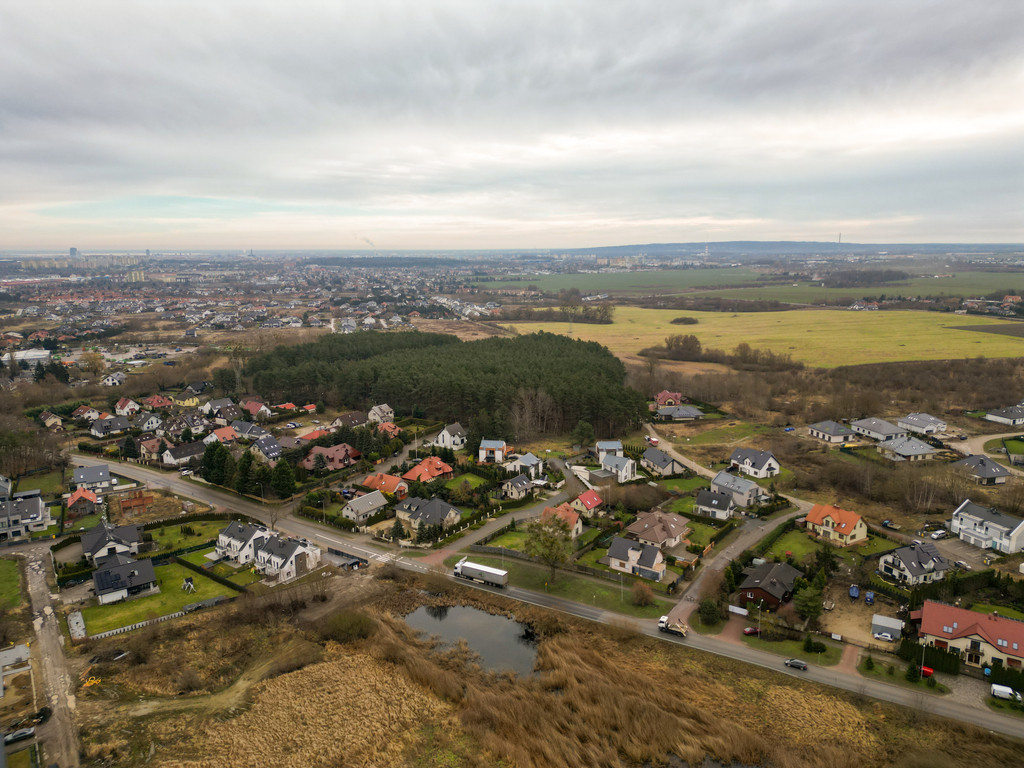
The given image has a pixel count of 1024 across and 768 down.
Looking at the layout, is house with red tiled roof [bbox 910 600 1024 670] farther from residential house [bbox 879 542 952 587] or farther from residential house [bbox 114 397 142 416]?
residential house [bbox 114 397 142 416]

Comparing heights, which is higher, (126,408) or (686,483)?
(126,408)

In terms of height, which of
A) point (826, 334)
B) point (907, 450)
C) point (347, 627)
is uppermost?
point (826, 334)

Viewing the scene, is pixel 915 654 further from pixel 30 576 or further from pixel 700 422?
pixel 30 576

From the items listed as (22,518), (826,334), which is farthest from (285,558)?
(826,334)

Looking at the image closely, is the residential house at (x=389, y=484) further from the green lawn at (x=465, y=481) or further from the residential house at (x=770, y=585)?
the residential house at (x=770, y=585)

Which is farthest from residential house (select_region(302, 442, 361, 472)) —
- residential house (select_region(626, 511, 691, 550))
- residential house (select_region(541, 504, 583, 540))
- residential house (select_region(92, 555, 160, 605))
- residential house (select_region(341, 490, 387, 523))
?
residential house (select_region(626, 511, 691, 550))

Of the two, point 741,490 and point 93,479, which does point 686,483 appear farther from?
point 93,479
